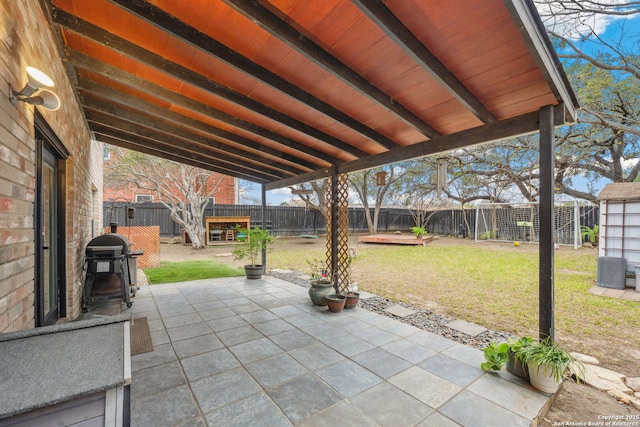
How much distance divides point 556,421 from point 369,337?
62.7 inches

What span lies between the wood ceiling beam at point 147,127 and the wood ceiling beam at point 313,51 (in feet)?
8.85

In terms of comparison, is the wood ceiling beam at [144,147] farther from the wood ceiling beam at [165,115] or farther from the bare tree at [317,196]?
the bare tree at [317,196]

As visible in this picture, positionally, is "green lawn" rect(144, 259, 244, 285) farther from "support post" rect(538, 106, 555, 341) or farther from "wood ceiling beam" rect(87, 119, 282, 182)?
"support post" rect(538, 106, 555, 341)

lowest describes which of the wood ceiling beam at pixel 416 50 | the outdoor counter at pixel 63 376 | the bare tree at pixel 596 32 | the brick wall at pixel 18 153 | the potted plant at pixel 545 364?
the potted plant at pixel 545 364

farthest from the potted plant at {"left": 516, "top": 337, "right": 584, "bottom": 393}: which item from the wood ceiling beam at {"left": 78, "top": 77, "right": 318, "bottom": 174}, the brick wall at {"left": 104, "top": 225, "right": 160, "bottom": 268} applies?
the brick wall at {"left": 104, "top": 225, "right": 160, "bottom": 268}

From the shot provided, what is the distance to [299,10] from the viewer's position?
1.82 metres

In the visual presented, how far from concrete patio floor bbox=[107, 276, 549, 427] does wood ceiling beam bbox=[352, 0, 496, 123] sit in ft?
7.58

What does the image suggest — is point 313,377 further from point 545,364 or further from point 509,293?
point 509,293

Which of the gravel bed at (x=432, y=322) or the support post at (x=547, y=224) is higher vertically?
the support post at (x=547, y=224)

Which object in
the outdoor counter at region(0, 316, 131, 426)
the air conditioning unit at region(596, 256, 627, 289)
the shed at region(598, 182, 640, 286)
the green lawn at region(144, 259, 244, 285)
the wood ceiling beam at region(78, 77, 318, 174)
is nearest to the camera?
the outdoor counter at region(0, 316, 131, 426)

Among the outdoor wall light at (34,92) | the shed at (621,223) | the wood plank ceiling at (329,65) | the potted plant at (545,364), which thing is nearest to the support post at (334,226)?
the wood plank ceiling at (329,65)

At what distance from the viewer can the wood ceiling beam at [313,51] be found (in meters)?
1.77

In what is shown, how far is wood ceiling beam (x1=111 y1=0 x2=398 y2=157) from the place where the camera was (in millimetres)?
1876

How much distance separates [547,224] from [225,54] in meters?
2.99
